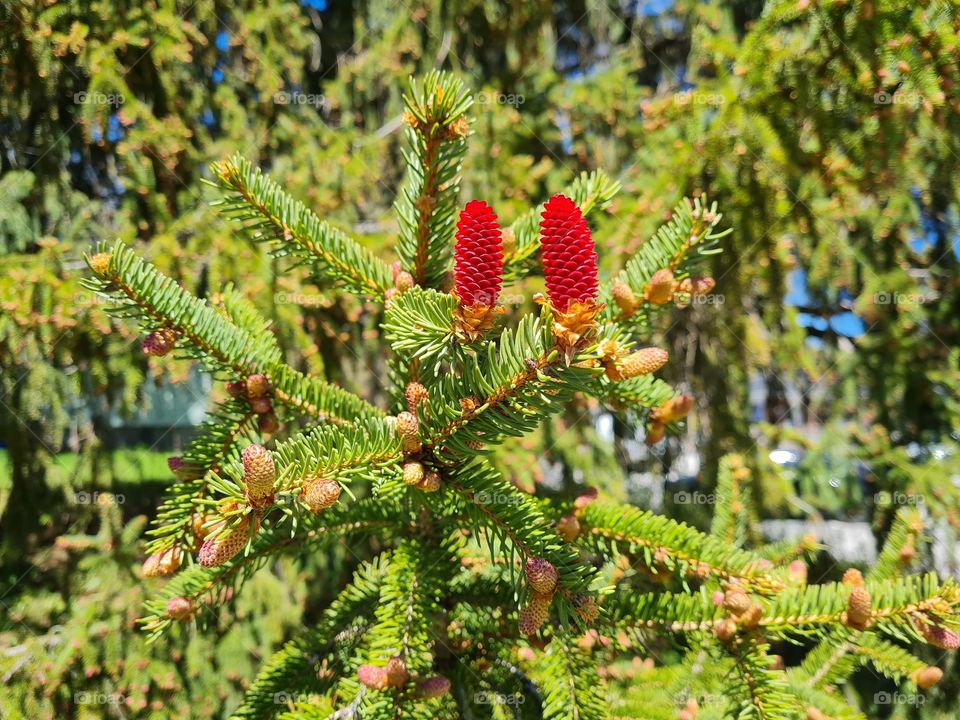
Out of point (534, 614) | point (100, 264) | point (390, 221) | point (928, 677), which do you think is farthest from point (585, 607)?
point (390, 221)

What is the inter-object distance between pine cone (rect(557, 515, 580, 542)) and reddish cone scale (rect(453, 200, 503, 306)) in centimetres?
35

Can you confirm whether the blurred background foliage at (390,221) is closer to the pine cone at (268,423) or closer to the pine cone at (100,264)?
the pine cone at (268,423)

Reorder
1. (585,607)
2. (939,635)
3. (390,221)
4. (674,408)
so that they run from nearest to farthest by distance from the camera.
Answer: (585,607), (939,635), (674,408), (390,221)

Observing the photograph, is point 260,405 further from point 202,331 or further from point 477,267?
point 477,267

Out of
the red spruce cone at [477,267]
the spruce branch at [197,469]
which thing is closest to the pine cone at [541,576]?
the red spruce cone at [477,267]

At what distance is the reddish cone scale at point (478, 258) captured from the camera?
19.7 inches

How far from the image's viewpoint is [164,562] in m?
0.58

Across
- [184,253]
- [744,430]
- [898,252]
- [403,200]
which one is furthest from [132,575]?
[898,252]

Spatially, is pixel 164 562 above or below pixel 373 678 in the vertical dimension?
above

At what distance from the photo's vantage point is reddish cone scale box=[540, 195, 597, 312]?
45 centimetres

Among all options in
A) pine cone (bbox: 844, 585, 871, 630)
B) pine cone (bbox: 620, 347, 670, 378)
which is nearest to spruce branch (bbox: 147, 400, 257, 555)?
pine cone (bbox: 620, 347, 670, 378)

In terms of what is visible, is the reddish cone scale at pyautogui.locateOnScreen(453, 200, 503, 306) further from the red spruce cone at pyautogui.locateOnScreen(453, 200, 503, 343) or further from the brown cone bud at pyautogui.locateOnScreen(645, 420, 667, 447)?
the brown cone bud at pyautogui.locateOnScreen(645, 420, 667, 447)

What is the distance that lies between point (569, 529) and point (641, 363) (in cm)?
27

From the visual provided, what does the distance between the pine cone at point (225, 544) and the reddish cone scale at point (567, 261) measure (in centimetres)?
33
